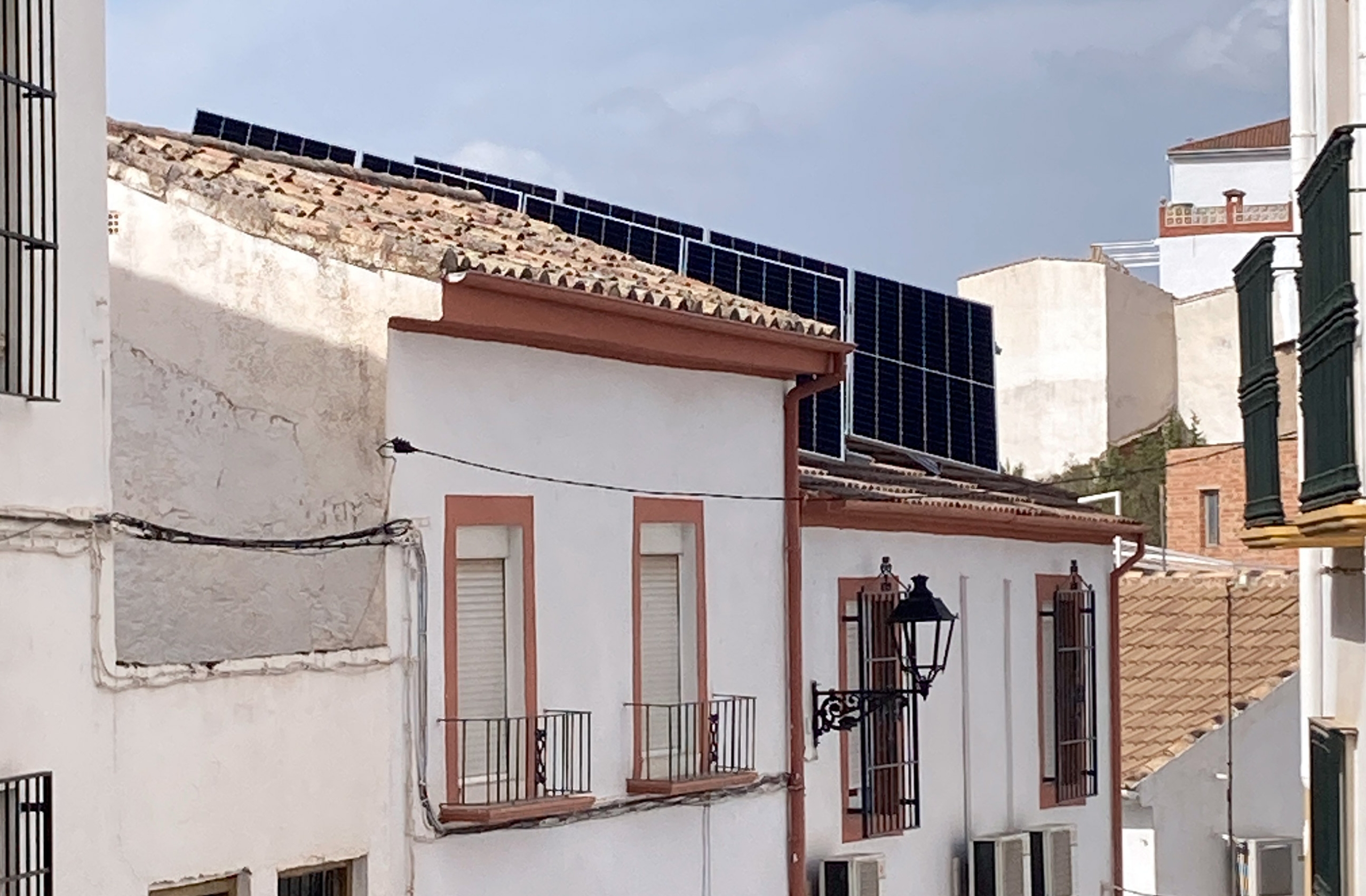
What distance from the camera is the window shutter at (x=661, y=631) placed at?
14.1 m

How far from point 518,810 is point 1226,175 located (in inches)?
2262

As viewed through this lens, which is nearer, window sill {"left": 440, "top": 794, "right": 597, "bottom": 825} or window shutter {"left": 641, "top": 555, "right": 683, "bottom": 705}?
window sill {"left": 440, "top": 794, "right": 597, "bottom": 825}

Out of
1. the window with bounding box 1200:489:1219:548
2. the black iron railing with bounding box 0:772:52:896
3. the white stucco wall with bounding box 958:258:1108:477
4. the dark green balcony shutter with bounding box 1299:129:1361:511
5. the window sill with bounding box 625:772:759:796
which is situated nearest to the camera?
the black iron railing with bounding box 0:772:52:896

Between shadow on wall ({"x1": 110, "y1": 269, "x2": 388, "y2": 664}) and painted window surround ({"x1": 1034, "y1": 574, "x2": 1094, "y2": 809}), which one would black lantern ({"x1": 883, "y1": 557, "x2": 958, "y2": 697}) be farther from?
shadow on wall ({"x1": 110, "y1": 269, "x2": 388, "y2": 664})

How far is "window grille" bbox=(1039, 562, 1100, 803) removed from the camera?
19.1 meters

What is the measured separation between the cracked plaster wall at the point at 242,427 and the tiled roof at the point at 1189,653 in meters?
12.7

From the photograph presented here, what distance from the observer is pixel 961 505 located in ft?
55.6

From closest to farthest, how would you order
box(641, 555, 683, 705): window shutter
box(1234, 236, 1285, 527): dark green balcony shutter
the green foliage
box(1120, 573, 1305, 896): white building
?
1. box(1234, 236, 1285, 527): dark green balcony shutter
2. box(641, 555, 683, 705): window shutter
3. box(1120, 573, 1305, 896): white building
4. the green foliage

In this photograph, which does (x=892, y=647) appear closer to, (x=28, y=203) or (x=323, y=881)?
(x=323, y=881)

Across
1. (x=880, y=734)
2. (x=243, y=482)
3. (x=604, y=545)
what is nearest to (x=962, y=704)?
(x=880, y=734)

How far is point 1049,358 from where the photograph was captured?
160ft

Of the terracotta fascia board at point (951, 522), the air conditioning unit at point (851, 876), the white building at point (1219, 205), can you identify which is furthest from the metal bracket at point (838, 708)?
the white building at point (1219, 205)

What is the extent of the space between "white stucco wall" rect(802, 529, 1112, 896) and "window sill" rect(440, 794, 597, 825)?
10.5 feet

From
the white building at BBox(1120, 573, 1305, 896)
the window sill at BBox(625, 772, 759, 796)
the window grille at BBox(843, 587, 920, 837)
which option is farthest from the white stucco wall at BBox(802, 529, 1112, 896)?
the white building at BBox(1120, 573, 1305, 896)
